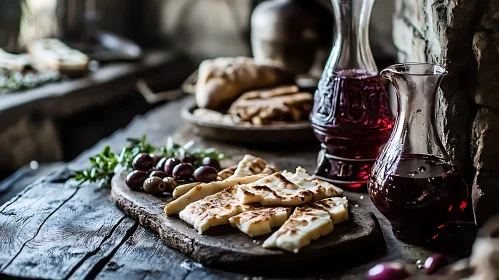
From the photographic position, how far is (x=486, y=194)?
1520mm

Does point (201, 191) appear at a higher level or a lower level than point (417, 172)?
lower

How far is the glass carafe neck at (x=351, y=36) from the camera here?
5.88 feet

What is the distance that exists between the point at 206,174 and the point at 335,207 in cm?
42

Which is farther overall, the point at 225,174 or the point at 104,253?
the point at 225,174

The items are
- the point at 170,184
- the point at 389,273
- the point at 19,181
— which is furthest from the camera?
the point at 19,181

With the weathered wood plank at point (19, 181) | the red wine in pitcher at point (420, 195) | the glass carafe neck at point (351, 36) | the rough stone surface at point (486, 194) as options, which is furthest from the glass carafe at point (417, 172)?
the weathered wood plank at point (19, 181)

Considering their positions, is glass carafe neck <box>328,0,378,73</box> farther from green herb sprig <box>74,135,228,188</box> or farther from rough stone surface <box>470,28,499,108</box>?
green herb sprig <box>74,135,228,188</box>

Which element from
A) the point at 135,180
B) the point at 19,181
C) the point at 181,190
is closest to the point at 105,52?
the point at 19,181

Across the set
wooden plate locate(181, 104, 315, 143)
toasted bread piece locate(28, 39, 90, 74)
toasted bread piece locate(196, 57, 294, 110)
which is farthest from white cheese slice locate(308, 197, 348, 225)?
toasted bread piece locate(28, 39, 90, 74)

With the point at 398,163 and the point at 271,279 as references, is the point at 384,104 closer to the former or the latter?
the point at 398,163

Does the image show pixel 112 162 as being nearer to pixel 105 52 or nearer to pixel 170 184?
pixel 170 184

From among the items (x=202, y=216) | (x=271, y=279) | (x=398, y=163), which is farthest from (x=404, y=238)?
(x=202, y=216)

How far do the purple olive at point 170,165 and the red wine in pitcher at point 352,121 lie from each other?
431mm

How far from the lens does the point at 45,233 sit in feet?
5.09
